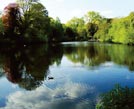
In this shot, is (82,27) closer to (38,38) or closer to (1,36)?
(38,38)

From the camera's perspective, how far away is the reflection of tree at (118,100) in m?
9.51

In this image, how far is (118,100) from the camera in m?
9.56

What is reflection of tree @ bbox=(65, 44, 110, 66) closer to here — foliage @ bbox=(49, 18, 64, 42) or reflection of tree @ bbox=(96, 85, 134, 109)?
reflection of tree @ bbox=(96, 85, 134, 109)

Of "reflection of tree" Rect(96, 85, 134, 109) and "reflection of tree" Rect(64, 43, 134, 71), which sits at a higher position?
"reflection of tree" Rect(96, 85, 134, 109)

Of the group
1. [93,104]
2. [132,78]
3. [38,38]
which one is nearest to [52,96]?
[93,104]

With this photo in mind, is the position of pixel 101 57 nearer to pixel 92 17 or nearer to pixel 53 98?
pixel 53 98

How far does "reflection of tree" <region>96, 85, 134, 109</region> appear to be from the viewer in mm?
9508

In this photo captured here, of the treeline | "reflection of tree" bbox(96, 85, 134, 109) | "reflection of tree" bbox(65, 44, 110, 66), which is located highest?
the treeline

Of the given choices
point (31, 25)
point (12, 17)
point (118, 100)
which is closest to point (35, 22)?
point (31, 25)

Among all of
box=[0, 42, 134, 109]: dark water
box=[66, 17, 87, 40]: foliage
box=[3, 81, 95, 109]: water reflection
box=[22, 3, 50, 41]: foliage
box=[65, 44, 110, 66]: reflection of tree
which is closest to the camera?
box=[3, 81, 95, 109]: water reflection

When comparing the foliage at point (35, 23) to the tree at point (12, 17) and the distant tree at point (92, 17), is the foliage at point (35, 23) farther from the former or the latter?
the distant tree at point (92, 17)

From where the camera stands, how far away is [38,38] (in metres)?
73.8

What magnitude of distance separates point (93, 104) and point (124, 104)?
19.0 feet

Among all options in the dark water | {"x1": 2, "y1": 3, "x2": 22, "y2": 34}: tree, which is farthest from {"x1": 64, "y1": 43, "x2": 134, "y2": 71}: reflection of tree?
{"x1": 2, "y1": 3, "x2": 22, "y2": 34}: tree
